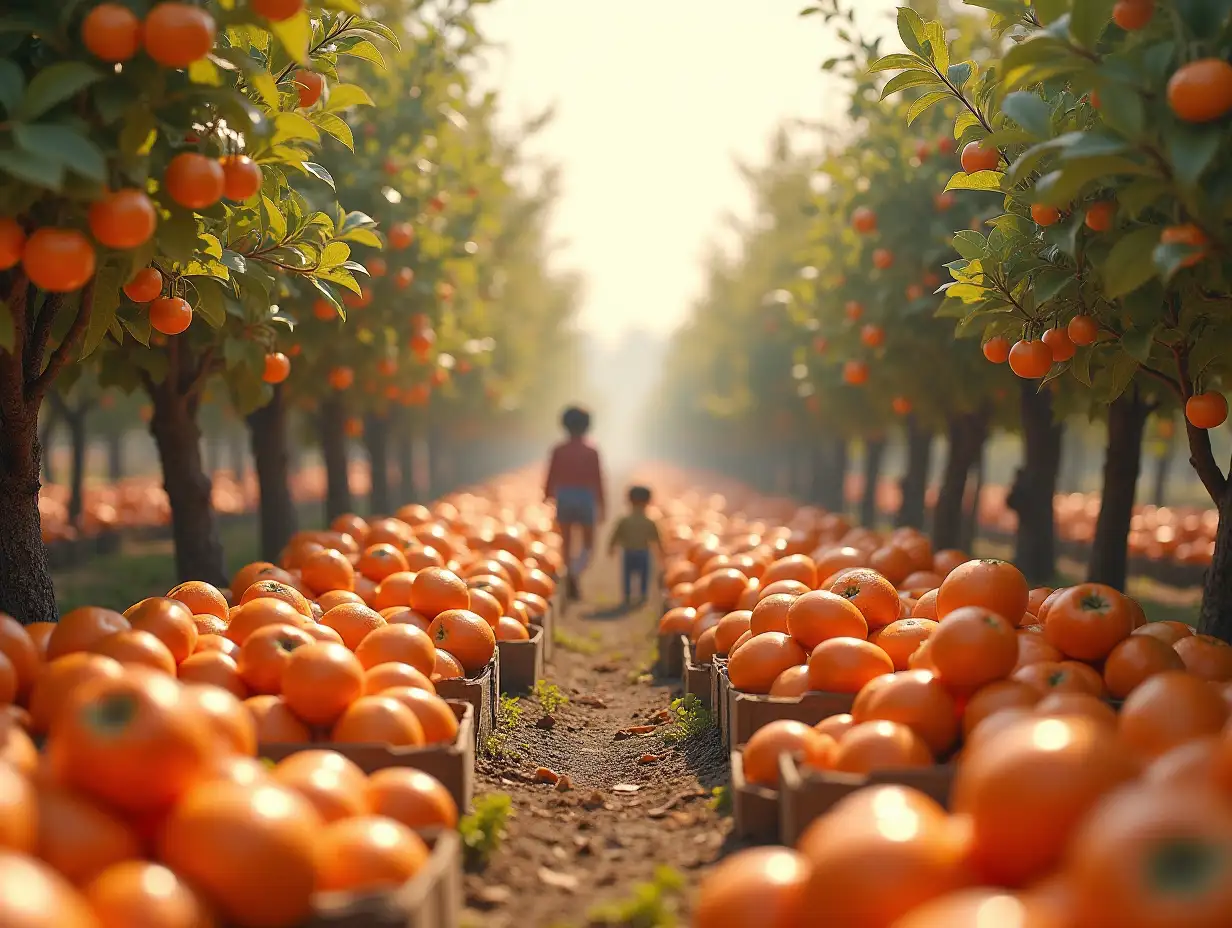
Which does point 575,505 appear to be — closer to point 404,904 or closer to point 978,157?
point 978,157

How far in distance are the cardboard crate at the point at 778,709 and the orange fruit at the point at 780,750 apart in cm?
48

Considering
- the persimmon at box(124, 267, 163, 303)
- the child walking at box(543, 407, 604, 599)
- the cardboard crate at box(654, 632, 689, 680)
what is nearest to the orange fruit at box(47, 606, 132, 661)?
the persimmon at box(124, 267, 163, 303)

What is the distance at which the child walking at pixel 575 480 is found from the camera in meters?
13.1

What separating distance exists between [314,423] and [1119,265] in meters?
14.3

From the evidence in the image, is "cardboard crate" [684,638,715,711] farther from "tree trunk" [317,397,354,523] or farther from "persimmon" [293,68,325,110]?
"tree trunk" [317,397,354,523]

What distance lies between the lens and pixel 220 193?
4270mm

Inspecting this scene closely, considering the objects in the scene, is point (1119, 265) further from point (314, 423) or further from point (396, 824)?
point (314, 423)

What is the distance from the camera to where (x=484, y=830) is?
4332 mm

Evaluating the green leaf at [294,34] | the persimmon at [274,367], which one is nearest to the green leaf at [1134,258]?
the green leaf at [294,34]

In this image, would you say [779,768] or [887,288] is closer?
[779,768]

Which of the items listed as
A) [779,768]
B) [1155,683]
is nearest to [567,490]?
[779,768]

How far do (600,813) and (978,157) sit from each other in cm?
413

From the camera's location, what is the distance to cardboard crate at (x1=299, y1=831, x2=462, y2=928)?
287 centimetres

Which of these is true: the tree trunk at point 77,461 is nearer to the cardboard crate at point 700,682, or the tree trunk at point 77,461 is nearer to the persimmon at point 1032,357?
the cardboard crate at point 700,682
